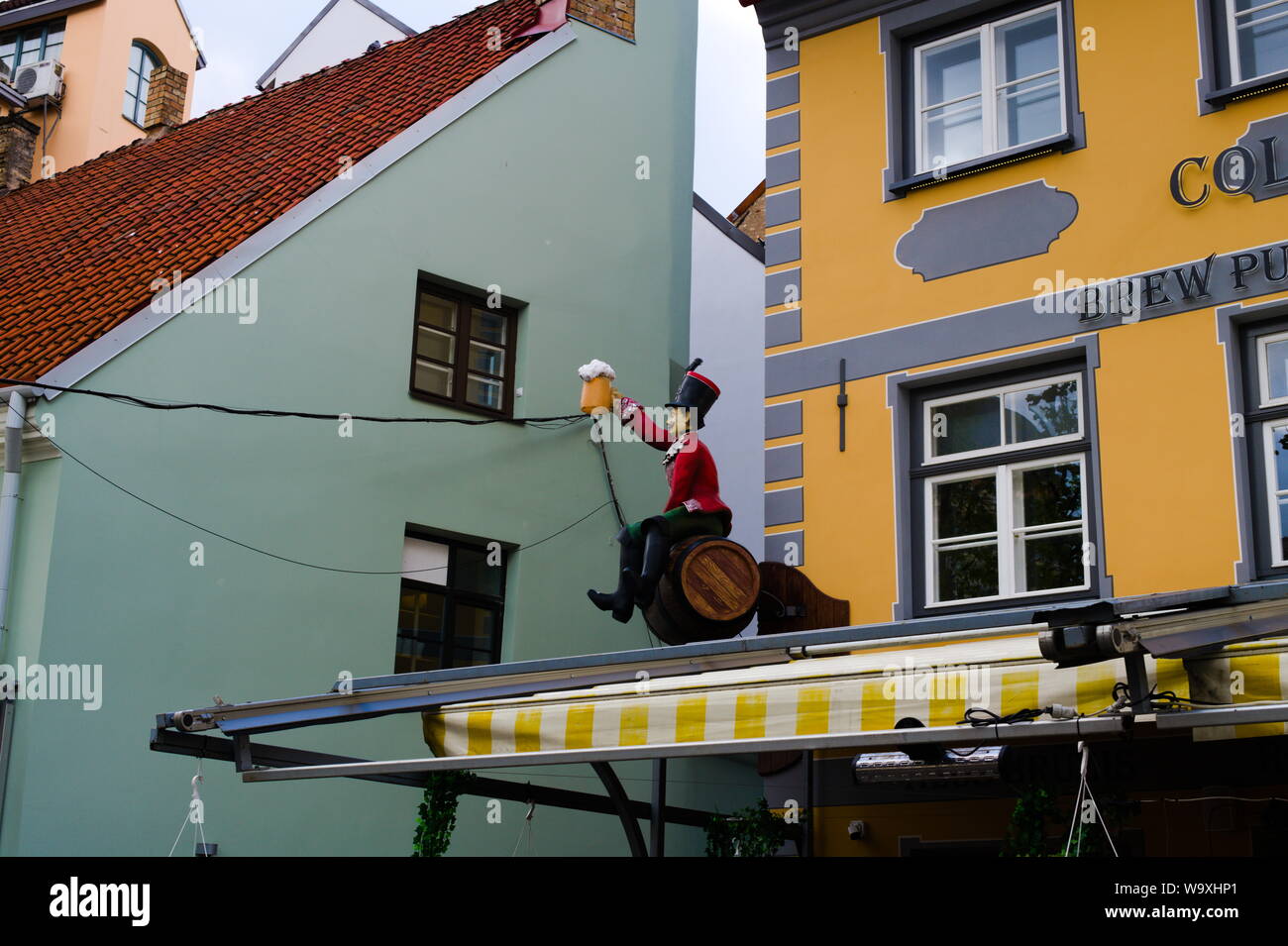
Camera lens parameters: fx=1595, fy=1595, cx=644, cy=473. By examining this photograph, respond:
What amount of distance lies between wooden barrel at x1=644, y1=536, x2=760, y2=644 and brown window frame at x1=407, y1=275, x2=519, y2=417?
4.91m

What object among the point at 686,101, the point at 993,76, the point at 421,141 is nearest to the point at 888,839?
the point at 993,76

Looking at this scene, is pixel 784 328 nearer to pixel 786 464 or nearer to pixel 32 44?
pixel 786 464

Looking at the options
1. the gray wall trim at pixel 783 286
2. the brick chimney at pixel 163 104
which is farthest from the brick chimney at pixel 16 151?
the gray wall trim at pixel 783 286

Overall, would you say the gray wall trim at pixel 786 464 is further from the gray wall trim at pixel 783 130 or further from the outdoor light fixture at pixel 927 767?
the gray wall trim at pixel 783 130

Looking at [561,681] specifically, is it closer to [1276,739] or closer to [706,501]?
[706,501]

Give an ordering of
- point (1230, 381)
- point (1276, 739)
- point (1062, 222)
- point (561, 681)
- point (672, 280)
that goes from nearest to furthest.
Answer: point (561, 681), point (1276, 739), point (1230, 381), point (1062, 222), point (672, 280)

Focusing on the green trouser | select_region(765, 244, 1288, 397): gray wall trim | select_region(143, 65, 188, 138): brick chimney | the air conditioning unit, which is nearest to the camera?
select_region(765, 244, 1288, 397): gray wall trim

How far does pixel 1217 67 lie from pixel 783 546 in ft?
12.5

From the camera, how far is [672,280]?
16156 mm

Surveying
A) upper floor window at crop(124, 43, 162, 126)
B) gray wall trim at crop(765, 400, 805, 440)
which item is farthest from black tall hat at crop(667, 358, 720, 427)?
upper floor window at crop(124, 43, 162, 126)

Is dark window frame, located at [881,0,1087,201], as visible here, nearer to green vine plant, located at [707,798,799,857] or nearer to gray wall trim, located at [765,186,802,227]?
gray wall trim, located at [765,186,802,227]

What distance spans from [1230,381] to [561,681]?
161 inches

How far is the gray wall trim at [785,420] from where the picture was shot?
1026 cm

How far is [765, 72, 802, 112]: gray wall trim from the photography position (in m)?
11.1
